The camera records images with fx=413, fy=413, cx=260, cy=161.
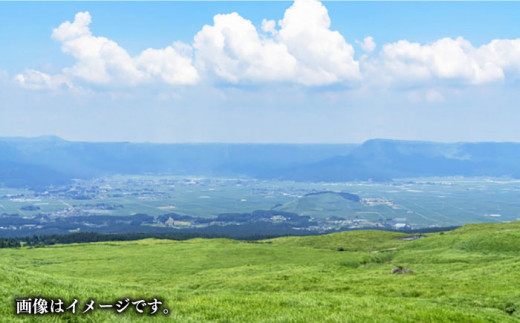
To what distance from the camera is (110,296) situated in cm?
2223

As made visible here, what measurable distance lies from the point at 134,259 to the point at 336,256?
44.0m

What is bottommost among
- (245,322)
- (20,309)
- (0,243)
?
(0,243)

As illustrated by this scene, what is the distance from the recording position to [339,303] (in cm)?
2584

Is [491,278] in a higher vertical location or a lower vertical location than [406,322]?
lower

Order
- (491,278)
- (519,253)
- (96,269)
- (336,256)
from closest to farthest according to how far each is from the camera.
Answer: (491,278), (519,253), (96,269), (336,256)

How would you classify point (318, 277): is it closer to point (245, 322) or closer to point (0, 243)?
point (245, 322)

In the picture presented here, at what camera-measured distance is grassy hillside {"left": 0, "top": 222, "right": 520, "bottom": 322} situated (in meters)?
20.8

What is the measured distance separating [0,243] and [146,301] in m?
135

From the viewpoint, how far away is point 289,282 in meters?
44.5

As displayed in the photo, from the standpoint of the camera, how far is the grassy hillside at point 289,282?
68.2 feet

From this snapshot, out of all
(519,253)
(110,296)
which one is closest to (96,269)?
(110,296)

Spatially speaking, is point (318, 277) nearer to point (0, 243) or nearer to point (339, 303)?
point (339, 303)

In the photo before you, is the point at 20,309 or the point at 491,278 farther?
the point at 491,278

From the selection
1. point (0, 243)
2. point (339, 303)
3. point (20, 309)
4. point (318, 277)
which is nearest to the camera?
point (20, 309)
